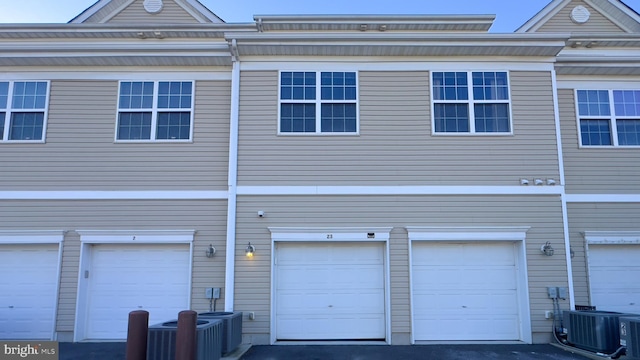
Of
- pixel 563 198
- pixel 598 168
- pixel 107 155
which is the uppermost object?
pixel 107 155

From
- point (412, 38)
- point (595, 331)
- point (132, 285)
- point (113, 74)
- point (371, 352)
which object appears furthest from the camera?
point (113, 74)

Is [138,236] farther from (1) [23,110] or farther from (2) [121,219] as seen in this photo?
(1) [23,110]

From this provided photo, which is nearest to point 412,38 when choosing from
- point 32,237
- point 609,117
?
point 609,117

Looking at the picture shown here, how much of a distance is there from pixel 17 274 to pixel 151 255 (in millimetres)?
2816

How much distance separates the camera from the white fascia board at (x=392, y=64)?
32.3ft

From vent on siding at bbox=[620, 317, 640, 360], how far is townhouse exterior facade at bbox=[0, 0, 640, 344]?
1.54 meters

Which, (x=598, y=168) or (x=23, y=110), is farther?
(x=598, y=168)

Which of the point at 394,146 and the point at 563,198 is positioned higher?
the point at 394,146

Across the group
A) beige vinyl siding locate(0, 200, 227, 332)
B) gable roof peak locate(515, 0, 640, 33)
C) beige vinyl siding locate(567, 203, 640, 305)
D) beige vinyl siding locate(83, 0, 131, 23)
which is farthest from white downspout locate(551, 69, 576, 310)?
beige vinyl siding locate(83, 0, 131, 23)

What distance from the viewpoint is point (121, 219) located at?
31.3 ft

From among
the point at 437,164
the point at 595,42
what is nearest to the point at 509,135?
the point at 437,164

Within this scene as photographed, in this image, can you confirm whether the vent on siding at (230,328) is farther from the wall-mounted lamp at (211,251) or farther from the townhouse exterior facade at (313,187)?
the wall-mounted lamp at (211,251)

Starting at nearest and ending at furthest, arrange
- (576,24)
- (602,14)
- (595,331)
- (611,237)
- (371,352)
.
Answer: (595,331) < (371,352) < (611,237) < (576,24) < (602,14)

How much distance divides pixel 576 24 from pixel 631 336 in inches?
306
